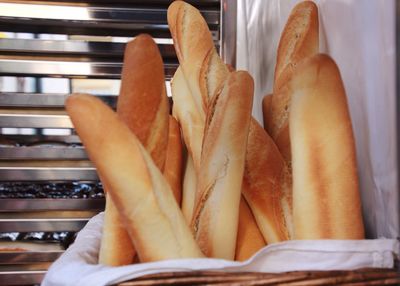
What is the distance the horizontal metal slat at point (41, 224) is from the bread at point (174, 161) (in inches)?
27.8

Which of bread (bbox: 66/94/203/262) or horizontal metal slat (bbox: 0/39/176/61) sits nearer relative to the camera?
bread (bbox: 66/94/203/262)

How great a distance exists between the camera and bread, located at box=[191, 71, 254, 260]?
71 centimetres

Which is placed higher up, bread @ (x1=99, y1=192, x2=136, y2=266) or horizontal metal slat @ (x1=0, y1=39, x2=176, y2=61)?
horizontal metal slat @ (x1=0, y1=39, x2=176, y2=61)

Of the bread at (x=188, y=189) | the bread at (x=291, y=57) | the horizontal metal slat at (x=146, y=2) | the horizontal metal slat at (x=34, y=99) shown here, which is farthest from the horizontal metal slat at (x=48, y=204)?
the bread at (x=291, y=57)

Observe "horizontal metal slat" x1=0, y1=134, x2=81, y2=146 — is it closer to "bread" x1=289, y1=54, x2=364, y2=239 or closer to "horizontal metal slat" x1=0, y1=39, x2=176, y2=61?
"horizontal metal slat" x1=0, y1=39, x2=176, y2=61

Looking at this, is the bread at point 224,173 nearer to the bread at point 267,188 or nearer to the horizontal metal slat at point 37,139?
the bread at point 267,188

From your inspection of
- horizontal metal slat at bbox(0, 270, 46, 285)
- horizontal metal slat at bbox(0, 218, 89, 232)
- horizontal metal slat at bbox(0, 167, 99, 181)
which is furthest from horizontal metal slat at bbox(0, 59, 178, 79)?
horizontal metal slat at bbox(0, 270, 46, 285)

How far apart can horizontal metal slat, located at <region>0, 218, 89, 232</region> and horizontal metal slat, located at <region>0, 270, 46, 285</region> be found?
12 cm

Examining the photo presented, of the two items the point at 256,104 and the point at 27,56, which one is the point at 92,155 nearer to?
the point at 256,104

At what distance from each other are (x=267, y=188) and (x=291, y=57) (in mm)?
261

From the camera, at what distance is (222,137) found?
29.0 inches

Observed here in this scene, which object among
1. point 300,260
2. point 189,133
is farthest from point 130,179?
point 189,133

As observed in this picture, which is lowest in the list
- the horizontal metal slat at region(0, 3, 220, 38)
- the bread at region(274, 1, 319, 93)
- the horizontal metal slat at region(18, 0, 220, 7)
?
the bread at region(274, 1, 319, 93)

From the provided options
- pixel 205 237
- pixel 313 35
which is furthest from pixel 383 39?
pixel 205 237
